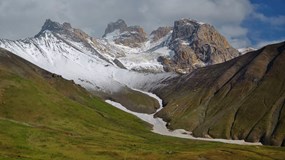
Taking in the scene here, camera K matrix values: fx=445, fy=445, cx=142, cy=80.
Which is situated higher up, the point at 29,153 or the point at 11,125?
the point at 11,125

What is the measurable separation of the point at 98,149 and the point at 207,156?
39.3 m

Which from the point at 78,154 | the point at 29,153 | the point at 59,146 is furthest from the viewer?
the point at 59,146

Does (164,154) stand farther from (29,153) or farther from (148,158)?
(29,153)

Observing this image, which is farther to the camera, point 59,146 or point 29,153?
point 59,146

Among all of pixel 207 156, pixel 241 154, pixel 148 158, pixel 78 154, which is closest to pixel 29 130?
pixel 78 154

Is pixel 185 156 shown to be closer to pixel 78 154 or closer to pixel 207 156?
pixel 207 156

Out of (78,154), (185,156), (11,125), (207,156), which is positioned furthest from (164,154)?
(11,125)

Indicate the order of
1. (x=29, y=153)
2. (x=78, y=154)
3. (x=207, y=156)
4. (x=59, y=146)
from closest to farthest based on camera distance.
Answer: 1. (x=29, y=153)
2. (x=78, y=154)
3. (x=59, y=146)
4. (x=207, y=156)

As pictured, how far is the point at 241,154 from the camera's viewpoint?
16525 cm

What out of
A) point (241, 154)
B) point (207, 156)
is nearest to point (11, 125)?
point (207, 156)

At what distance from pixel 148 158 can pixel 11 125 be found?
54541mm

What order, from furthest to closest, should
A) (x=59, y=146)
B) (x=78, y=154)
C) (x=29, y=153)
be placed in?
(x=59, y=146), (x=78, y=154), (x=29, y=153)

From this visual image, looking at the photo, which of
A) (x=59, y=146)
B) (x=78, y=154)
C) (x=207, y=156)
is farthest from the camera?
(x=207, y=156)

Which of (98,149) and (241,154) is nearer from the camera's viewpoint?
(98,149)
